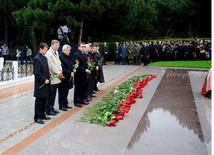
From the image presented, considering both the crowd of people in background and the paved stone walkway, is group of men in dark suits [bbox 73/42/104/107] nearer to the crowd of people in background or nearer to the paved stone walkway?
the paved stone walkway

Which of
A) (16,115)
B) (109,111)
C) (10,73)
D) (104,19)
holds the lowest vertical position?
(16,115)

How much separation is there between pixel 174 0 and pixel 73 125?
100 ft

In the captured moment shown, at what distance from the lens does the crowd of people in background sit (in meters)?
21.9

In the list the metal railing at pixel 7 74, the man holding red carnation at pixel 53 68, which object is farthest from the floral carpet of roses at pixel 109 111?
the metal railing at pixel 7 74

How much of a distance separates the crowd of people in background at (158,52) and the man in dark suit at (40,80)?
1548cm

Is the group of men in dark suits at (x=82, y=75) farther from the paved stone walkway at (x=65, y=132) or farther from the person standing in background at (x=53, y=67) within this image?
the person standing in background at (x=53, y=67)

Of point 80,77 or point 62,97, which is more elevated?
point 80,77

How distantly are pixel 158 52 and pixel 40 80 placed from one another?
17.4 metres

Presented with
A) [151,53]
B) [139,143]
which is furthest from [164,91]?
[151,53]

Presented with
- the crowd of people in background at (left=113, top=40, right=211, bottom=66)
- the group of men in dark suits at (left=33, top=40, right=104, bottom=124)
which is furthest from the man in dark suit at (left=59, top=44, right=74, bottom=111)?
the crowd of people in background at (left=113, top=40, right=211, bottom=66)

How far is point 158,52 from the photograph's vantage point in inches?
899

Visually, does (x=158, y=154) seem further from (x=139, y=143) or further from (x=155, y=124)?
(x=155, y=124)

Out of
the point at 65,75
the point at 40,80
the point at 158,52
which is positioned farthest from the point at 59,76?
the point at 158,52

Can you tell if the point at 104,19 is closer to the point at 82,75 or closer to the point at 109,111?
the point at 82,75
